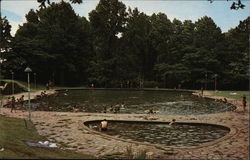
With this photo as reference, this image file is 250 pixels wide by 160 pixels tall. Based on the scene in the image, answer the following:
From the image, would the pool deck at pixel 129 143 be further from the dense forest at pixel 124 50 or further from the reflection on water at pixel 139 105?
the dense forest at pixel 124 50

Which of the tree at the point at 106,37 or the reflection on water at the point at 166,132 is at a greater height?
the tree at the point at 106,37

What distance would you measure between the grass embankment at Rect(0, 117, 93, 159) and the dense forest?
38677 millimetres

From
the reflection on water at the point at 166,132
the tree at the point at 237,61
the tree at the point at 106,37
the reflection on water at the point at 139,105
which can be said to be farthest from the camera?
the tree at the point at 106,37

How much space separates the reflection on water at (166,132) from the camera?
1354 cm

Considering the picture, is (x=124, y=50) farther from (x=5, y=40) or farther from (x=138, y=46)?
(x=5, y=40)

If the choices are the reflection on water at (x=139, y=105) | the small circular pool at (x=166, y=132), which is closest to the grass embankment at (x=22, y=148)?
the small circular pool at (x=166, y=132)

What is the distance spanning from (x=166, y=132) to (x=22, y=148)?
8.15m

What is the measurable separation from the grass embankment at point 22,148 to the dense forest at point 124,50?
38677mm

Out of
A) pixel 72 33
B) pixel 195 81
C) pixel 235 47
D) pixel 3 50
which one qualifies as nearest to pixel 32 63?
pixel 3 50

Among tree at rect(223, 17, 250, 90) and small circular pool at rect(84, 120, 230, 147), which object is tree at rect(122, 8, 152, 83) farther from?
small circular pool at rect(84, 120, 230, 147)

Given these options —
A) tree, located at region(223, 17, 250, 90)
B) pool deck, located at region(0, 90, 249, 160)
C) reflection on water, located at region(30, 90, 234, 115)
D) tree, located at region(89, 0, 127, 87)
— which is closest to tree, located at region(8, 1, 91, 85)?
tree, located at region(89, 0, 127, 87)

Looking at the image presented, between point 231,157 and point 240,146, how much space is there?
1.66 meters

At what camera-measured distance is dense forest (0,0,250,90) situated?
165ft

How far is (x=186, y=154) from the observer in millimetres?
10391
